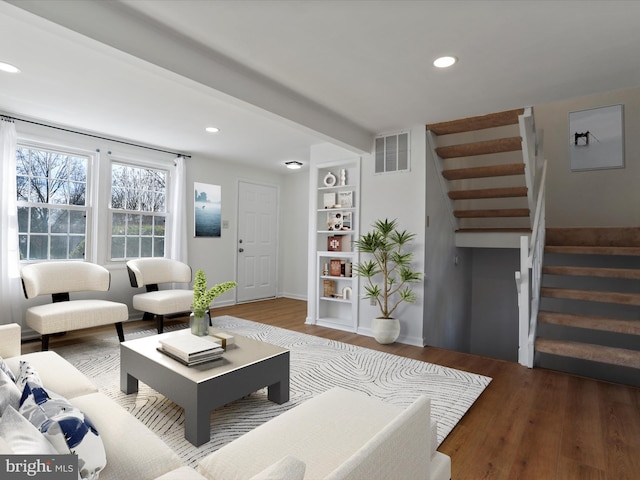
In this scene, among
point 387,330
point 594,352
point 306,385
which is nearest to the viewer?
point 306,385

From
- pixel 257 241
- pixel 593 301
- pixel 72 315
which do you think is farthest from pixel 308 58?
pixel 257 241

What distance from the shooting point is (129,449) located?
3.84 ft

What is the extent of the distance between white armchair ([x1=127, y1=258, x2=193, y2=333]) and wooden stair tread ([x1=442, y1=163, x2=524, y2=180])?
3.47 meters

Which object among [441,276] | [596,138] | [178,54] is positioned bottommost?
[441,276]

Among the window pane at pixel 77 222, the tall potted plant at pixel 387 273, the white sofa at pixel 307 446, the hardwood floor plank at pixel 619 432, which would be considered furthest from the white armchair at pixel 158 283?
the hardwood floor plank at pixel 619 432

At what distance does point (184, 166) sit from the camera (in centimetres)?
520

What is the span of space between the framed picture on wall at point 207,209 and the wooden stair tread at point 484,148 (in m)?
3.50

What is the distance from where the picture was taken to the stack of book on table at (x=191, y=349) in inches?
82.4

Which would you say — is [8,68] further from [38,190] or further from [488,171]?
[488,171]

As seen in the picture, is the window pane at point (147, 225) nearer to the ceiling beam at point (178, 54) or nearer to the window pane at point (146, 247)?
the window pane at point (146, 247)

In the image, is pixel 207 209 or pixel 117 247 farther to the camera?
pixel 207 209

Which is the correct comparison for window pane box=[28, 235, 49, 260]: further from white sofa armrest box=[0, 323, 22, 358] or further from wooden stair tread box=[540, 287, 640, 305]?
wooden stair tread box=[540, 287, 640, 305]

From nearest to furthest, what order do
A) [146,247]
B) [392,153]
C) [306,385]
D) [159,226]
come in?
[306,385] < [392,153] < [146,247] < [159,226]

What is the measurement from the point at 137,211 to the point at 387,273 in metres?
3.47
